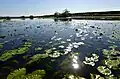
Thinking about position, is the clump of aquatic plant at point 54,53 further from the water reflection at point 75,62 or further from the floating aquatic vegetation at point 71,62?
the water reflection at point 75,62

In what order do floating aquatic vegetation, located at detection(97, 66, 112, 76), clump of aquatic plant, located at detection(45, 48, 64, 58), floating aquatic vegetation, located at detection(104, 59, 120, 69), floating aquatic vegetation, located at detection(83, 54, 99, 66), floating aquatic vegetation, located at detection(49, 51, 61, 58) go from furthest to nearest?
clump of aquatic plant, located at detection(45, 48, 64, 58)
floating aquatic vegetation, located at detection(49, 51, 61, 58)
floating aquatic vegetation, located at detection(83, 54, 99, 66)
floating aquatic vegetation, located at detection(104, 59, 120, 69)
floating aquatic vegetation, located at detection(97, 66, 112, 76)

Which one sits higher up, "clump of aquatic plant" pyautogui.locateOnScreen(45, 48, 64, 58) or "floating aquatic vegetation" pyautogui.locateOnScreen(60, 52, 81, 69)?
"clump of aquatic plant" pyautogui.locateOnScreen(45, 48, 64, 58)

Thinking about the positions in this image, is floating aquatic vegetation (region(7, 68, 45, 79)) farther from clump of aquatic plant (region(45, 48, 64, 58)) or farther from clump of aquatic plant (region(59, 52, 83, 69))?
clump of aquatic plant (region(45, 48, 64, 58))

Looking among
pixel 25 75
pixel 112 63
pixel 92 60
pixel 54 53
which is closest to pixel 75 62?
pixel 92 60

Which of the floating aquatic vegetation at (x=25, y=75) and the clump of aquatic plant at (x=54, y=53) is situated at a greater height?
the floating aquatic vegetation at (x=25, y=75)

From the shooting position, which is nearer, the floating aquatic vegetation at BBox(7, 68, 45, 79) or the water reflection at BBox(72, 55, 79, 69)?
the floating aquatic vegetation at BBox(7, 68, 45, 79)

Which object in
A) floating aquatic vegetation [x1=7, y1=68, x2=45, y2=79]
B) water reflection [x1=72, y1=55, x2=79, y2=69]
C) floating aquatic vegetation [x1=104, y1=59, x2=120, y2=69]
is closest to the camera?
floating aquatic vegetation [x1=7, y1=68, x2=45, y2=79]

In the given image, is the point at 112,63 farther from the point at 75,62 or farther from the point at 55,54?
the point at 55,54

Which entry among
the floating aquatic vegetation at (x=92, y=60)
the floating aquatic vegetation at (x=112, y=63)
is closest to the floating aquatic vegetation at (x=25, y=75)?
the floating aquatic vegetation at (x=92, y=60)

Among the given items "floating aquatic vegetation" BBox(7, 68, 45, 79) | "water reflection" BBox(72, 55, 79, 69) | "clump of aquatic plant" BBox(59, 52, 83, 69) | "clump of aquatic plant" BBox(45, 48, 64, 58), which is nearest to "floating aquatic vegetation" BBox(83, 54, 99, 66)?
"clump of aquatic plant" BBox(59, 52, 83, 69)

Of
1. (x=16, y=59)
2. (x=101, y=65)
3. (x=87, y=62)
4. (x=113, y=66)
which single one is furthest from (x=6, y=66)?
(x=113, y=66)

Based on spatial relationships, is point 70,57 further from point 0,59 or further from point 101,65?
point 0,59

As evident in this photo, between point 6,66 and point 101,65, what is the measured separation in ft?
21.8

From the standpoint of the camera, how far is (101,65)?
11.2 metres
